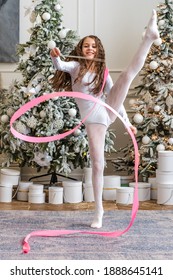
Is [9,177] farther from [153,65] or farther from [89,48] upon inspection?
[89,48]

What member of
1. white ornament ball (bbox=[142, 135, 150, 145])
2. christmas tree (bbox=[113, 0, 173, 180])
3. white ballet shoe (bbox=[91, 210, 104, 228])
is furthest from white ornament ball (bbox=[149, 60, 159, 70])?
white ballet shoe (bbox=[91, 210, 104, 228])

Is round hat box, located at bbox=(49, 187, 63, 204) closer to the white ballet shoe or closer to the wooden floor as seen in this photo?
the wooden floor

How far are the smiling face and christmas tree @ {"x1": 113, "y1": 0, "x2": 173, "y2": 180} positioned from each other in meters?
1.59

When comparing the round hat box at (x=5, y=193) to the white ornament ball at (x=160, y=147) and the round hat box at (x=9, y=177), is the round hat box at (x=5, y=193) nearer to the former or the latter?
the round hat box at (x=9, y=177)

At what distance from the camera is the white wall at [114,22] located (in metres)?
5.61

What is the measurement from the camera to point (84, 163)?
4938 millimetres

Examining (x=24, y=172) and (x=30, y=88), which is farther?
(x=24, y=172)

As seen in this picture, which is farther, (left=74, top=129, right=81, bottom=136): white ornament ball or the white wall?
the white wall

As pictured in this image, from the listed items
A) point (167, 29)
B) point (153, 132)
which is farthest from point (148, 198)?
point (167, 29)

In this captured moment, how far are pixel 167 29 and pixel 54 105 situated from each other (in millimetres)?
1298

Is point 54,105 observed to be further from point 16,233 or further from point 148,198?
point 16,233

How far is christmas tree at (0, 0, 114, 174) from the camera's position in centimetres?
473

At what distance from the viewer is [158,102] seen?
5.07m

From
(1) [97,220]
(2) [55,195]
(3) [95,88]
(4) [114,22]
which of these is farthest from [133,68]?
(4) [114,22]
